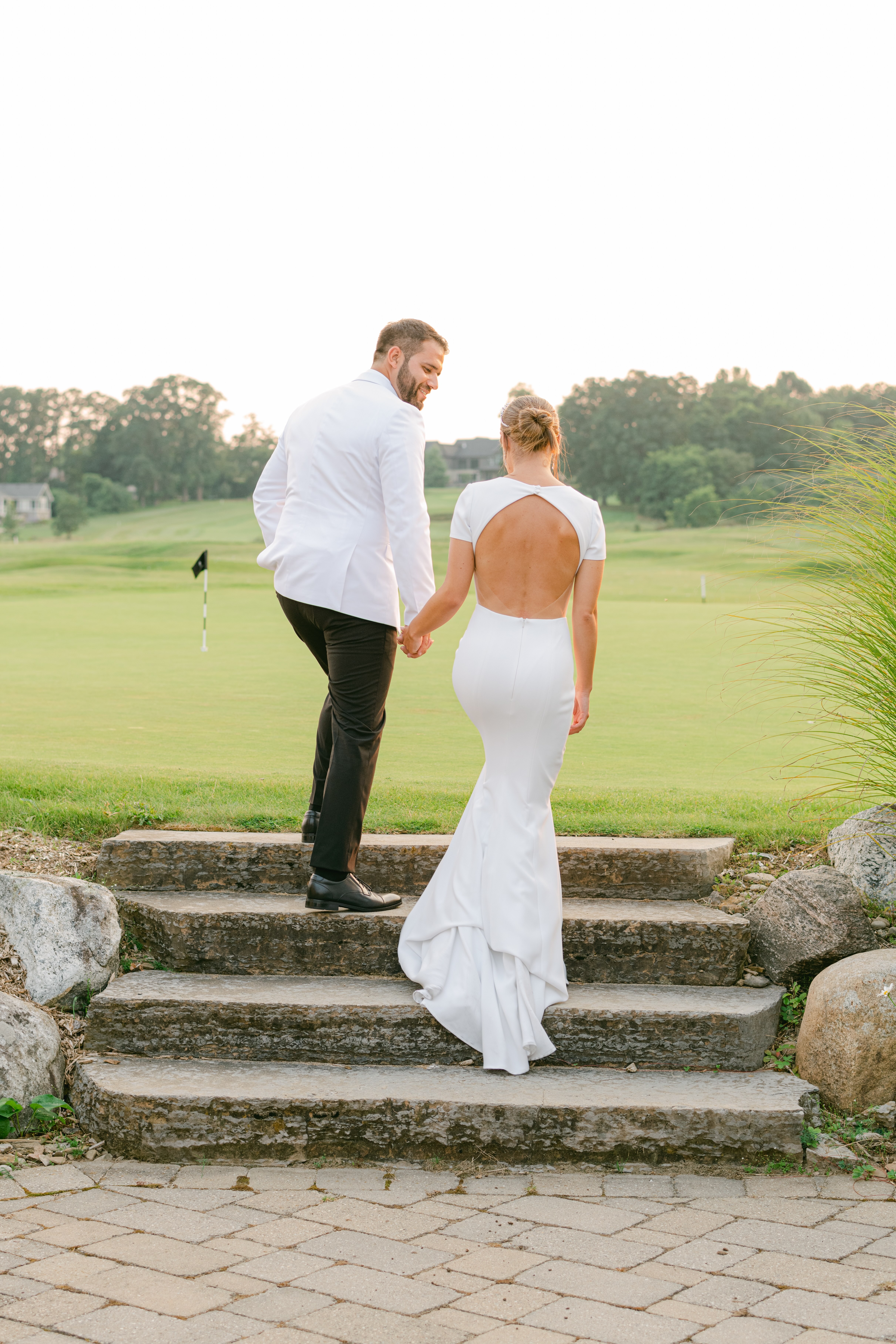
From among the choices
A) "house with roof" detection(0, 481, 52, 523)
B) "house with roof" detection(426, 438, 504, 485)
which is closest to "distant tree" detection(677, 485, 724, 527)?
"house with roof" detection(426, 438, 504, 485)

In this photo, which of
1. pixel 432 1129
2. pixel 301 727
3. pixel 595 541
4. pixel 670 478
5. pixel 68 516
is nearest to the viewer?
pixel 432 1129

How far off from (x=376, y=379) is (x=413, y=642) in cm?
95

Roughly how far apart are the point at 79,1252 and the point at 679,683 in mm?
10412

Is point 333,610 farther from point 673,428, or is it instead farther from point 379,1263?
point 673,428

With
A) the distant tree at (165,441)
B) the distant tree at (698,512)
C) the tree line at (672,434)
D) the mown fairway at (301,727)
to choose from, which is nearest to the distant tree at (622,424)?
the tree line at (672,434)

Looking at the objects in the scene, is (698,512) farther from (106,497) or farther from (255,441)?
(106,497)

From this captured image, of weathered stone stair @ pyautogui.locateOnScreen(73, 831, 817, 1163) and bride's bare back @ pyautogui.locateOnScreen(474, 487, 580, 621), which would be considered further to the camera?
bride's bare back @ pyautogui.locateOnScreen(474, 487, 580, 621)

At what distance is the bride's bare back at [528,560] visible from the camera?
408 centimetres

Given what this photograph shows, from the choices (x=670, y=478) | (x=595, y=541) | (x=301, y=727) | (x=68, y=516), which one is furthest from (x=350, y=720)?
(x=68, y=516)

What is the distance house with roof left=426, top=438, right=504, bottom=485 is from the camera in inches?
4350

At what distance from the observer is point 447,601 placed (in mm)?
4176

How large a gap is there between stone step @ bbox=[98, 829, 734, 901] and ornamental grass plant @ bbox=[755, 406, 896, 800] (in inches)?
24.1

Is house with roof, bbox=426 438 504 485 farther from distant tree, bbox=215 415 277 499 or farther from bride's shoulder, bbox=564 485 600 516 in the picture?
bride's shoulder, bbox=564 485 600 516

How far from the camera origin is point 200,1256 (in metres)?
2.97
